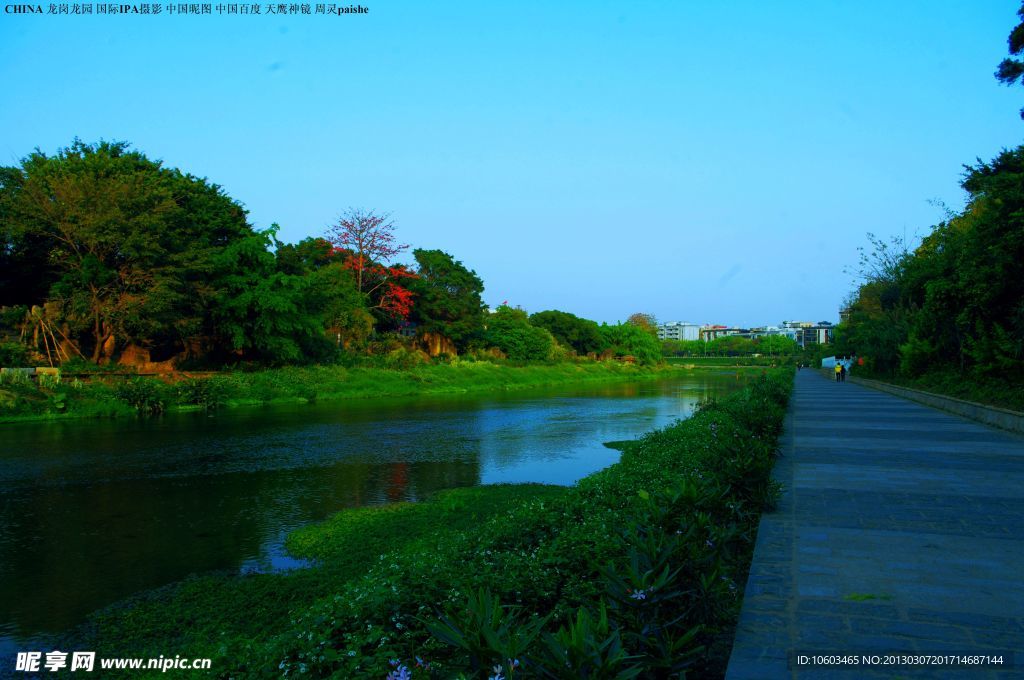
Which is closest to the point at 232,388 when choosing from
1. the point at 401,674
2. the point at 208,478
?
the point at 208,478

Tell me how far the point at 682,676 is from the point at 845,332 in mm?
52526

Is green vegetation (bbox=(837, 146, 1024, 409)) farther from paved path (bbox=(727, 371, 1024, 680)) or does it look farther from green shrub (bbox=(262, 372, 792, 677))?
green shrub (bbox=(262, 372, 792, 677))

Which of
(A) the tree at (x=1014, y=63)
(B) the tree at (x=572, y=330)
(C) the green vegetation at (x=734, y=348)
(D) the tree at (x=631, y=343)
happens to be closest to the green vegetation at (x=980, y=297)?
(A) the tree at (x=1014, y=63)

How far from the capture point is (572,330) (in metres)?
67.4

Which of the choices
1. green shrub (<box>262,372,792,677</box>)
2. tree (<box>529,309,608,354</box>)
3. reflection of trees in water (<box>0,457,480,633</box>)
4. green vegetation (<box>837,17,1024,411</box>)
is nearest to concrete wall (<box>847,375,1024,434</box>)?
green vegetation (<box>837,17,1024,411</box>)

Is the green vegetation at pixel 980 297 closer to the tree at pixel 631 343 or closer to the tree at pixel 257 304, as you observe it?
the tree at pixel 257 304

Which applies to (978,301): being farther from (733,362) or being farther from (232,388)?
(733,362)

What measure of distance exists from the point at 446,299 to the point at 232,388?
2293cm

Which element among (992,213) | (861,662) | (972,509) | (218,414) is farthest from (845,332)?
(861,662)

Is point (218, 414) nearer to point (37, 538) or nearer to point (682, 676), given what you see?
point (37, 538)

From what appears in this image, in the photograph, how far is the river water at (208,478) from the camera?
5.89 m

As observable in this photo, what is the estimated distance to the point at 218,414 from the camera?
19453 millimetres

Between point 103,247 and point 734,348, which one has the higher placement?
point 103,247

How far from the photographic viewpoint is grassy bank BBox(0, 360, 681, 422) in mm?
17859
